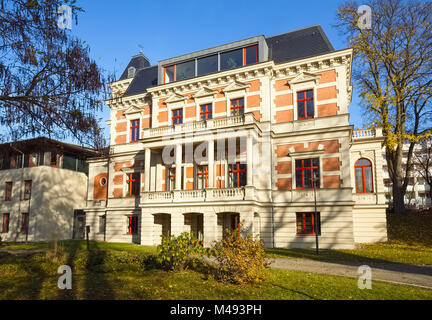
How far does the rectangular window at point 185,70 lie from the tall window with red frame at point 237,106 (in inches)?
186

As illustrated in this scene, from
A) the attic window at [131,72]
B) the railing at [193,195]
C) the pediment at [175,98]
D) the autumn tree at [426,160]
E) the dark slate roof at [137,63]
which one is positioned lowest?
the railing at [193,195]

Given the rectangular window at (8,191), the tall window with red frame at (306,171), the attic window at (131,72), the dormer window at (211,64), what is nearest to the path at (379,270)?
the tall window with red frame at (306,171)

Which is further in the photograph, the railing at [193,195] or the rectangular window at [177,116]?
the rectangular window at [177,116]

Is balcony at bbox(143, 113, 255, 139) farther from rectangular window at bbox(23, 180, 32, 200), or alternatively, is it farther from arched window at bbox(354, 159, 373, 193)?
rectangular window at bbox(23, 180, 32, 200)

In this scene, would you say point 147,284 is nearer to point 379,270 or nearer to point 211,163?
point 379,270

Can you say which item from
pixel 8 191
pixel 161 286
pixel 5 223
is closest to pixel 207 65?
pixel 161 286

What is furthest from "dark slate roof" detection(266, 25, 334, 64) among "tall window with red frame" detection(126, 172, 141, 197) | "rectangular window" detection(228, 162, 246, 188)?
"tall window with red frame" detection(126, 172, 141, 197)

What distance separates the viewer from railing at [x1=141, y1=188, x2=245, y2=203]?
67.9 ft

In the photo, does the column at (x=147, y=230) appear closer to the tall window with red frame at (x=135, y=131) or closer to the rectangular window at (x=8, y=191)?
the tall window with red frame at (x=135, y=131)

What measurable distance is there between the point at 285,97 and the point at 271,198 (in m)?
7.63

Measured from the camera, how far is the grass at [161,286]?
7438 mm
